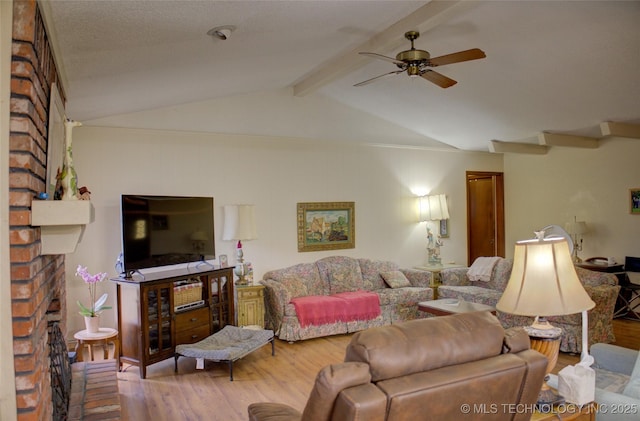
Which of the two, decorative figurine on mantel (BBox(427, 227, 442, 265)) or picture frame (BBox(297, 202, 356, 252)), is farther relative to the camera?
decorative figurine on mantel (BBox(427, 227, 442, 265))

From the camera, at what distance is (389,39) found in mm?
3877

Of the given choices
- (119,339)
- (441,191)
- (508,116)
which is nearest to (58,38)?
(119,339)

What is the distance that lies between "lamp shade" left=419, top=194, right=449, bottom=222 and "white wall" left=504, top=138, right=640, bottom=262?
1.64m

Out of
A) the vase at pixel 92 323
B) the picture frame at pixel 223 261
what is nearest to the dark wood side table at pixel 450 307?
the picture frame at pixel 223 261

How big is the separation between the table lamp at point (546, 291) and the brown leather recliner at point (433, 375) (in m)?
0.17

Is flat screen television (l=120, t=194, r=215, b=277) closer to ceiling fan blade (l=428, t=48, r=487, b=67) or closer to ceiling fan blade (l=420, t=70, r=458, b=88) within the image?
ceiling fan blade (l=420, t=70, r=458, b=88)

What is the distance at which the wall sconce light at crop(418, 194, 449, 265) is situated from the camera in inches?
281

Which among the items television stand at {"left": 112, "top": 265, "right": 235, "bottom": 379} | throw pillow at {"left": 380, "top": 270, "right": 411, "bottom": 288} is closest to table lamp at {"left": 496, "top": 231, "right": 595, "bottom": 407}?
television stand at {"left": 112, "top": 265, "right": 235, "bottom": 379}

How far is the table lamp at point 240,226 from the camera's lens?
540 centimetres

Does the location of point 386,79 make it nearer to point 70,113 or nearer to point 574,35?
point 574,35

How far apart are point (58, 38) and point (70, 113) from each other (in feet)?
7.25

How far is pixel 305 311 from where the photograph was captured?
5.40m

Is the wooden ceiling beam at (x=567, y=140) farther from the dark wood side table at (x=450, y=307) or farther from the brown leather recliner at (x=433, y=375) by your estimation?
the brown leather recliner at (x=433, y=375)

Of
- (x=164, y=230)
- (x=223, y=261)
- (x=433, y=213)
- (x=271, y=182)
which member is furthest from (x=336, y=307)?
(x=433, y=213)
